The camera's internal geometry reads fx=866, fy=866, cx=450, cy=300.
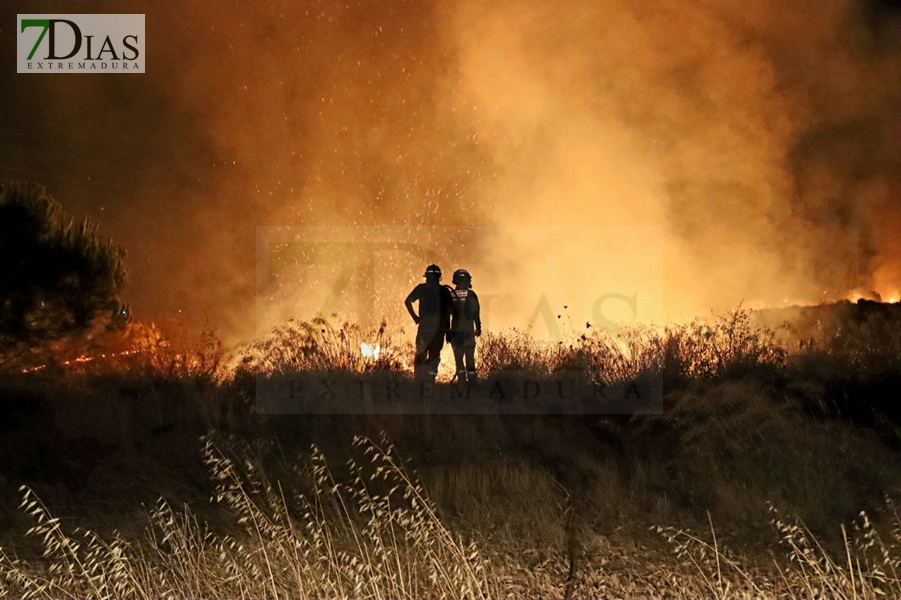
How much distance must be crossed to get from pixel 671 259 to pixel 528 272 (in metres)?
3.65

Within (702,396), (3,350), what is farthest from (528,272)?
(702,396)

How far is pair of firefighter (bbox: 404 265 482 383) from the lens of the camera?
34.1 ft

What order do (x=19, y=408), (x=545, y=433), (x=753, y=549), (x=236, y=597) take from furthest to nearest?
(x=19, y=408) < (x=545, y=433) < (x=753, y=549) < (x=236, y=597)

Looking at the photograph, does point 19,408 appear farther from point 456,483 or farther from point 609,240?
point 609,240

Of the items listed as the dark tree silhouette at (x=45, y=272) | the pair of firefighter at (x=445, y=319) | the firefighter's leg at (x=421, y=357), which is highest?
the dark tree silhouette at (x=45, y=272)

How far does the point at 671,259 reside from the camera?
21344mm

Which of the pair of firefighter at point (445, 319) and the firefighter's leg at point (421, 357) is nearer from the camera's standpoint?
the firefighter's leg at point (421, 357)

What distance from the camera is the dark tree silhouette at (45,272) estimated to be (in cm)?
1670
